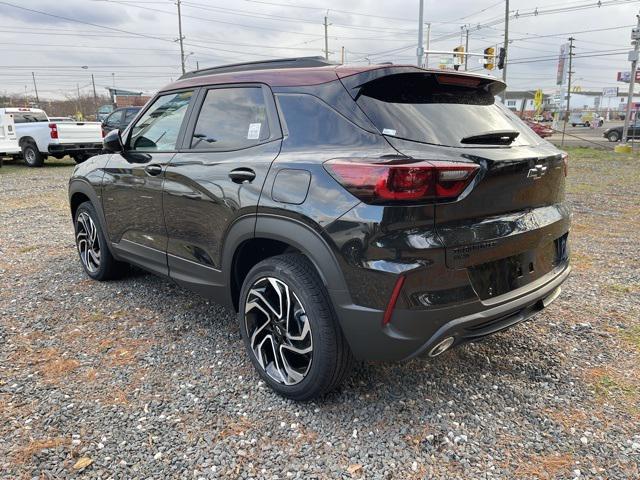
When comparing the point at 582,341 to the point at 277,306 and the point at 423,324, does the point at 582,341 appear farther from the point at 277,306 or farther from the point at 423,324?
the point at 277,306

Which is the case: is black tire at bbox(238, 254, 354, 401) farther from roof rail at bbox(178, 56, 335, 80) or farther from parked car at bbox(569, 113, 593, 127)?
parked car at bbox(569, 113, 593, 127)

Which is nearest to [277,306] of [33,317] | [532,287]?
[532,287]

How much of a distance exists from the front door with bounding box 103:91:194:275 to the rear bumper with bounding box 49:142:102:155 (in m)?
11.0

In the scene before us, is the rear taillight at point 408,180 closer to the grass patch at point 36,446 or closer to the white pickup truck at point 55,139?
the grass patch at point 36,446

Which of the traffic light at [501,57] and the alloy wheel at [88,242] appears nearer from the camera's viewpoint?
the alloy wheel at [88,242]

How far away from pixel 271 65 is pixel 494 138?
4.69 feet

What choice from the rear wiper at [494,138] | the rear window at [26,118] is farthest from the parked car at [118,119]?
the rear wiper at [494,138]

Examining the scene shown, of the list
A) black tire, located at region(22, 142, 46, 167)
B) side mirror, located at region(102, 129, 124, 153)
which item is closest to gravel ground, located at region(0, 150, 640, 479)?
side mirror, located at region(102, 129, 124, 153)

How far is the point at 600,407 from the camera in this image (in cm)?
259

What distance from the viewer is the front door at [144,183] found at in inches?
135

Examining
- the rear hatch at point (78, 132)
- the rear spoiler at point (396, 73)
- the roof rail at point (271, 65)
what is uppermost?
the roof rail at point (271, 65)

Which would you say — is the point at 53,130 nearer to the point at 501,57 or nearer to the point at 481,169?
the point at 481,169

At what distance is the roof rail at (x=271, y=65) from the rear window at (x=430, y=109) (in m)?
0.52

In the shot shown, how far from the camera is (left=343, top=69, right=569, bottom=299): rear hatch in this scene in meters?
2.22
